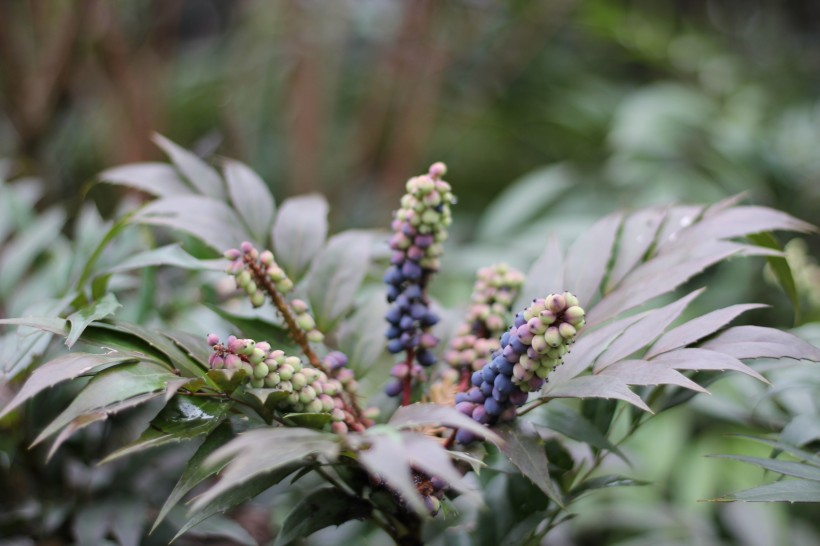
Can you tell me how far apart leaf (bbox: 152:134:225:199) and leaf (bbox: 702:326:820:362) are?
15.6 inches

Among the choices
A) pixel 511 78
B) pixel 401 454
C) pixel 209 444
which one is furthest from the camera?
pixel 511 78

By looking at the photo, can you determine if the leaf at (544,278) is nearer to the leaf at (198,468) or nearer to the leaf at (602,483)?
the leaf at (602,483)

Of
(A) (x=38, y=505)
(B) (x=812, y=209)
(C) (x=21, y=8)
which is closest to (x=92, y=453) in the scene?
(A) (x=38, y=505)

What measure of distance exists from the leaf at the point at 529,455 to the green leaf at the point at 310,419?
0.10 meters

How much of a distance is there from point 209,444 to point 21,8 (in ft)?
6.07

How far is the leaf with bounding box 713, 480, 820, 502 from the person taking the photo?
16.4 inches

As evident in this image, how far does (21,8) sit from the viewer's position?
1855 millimetres

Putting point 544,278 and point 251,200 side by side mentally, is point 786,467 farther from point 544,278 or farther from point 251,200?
point 251,200

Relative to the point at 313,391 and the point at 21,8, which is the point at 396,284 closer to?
the point at 313,391

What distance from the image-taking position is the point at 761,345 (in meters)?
0.42

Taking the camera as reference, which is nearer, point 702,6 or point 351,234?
point 351,234

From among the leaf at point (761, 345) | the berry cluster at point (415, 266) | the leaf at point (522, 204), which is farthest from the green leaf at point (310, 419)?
the leaf at point (522, 204)

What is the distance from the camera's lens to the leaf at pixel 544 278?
535mm

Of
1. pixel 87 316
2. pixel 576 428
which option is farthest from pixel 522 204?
pixel 87 316
